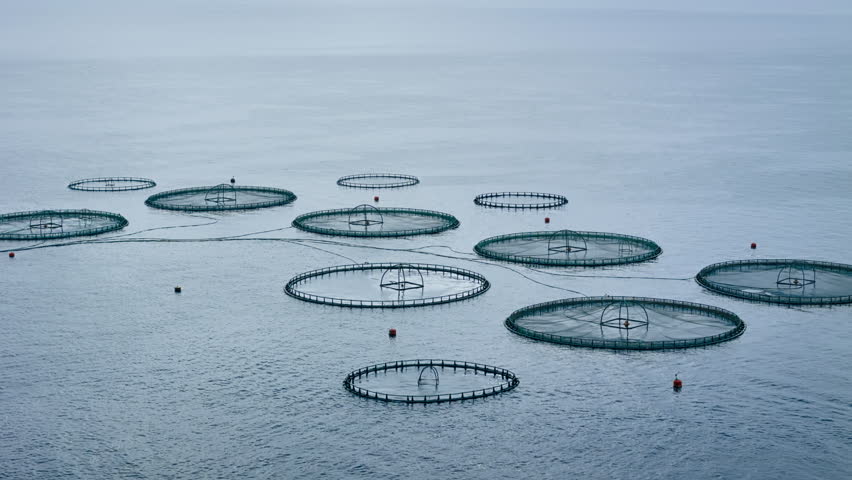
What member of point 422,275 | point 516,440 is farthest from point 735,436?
point 422,275

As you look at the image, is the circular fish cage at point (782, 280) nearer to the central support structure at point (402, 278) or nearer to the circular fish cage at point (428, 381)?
the central support structure at point (402, 278)

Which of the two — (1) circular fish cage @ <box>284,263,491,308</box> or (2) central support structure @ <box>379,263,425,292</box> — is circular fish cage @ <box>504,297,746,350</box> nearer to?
(1) circular fish cage @ <box>284,263,491,308</box>

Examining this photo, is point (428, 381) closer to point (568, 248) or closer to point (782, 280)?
point (568, 248)

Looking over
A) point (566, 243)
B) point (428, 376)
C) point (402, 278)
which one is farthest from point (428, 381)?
point (566, 243)

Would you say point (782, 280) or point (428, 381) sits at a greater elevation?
point (782, 280)

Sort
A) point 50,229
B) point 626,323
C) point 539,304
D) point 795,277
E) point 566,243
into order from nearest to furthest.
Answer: point 626,323, point 539,304, point 795,277, point 566,243, point 50,229

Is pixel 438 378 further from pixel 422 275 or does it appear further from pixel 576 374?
pixel 422 275

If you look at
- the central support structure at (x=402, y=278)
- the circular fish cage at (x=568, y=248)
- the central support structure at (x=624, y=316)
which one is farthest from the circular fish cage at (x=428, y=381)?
the circular fish cage at (x=568, y=248)
